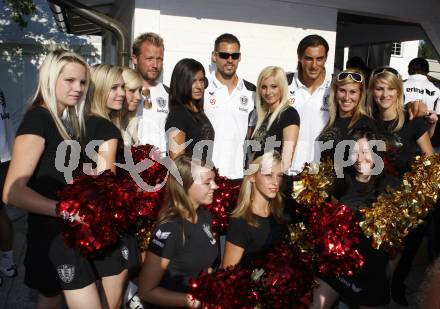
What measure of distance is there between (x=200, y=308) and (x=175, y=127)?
1.70 meters

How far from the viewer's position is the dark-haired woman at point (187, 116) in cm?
380

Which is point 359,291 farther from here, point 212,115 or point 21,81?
point 21,81

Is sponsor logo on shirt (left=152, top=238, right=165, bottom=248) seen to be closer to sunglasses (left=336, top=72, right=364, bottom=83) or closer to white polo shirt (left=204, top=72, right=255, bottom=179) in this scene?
white polo shirt (left=204, top=72, right=255, bottom=179)

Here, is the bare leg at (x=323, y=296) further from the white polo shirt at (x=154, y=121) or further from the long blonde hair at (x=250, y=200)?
the white polo shirt at (x=154, y=121)

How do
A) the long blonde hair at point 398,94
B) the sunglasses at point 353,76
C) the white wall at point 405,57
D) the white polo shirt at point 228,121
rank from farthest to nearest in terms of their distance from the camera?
the white wall at point 405,57
the white polo shirt at point 228,121
the sunglasses at point 353,76
the long blonde hair at point 398,94

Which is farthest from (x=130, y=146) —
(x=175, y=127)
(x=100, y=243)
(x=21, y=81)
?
(x=21, y=81)

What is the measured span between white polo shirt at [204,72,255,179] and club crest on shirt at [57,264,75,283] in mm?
2006

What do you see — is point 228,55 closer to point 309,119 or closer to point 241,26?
point 309,119

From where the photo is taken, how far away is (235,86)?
14.6 feet

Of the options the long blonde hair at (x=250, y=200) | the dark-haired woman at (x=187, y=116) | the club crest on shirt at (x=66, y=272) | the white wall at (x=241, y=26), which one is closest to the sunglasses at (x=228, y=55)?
the dark-haired woman at (x=187, y=116)

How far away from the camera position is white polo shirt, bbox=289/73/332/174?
4.34 metres

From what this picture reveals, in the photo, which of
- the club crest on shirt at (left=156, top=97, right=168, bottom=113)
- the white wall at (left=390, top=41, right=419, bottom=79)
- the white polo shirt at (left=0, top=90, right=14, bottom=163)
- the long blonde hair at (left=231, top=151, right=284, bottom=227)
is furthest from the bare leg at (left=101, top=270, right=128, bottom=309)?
the white wall at (left=390, top=41, right=419, bottom=79)

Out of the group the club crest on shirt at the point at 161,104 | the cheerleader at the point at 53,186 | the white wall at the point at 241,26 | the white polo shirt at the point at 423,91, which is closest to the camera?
the cheerleader at the point at 53,186

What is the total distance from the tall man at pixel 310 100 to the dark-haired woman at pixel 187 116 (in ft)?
3.00
